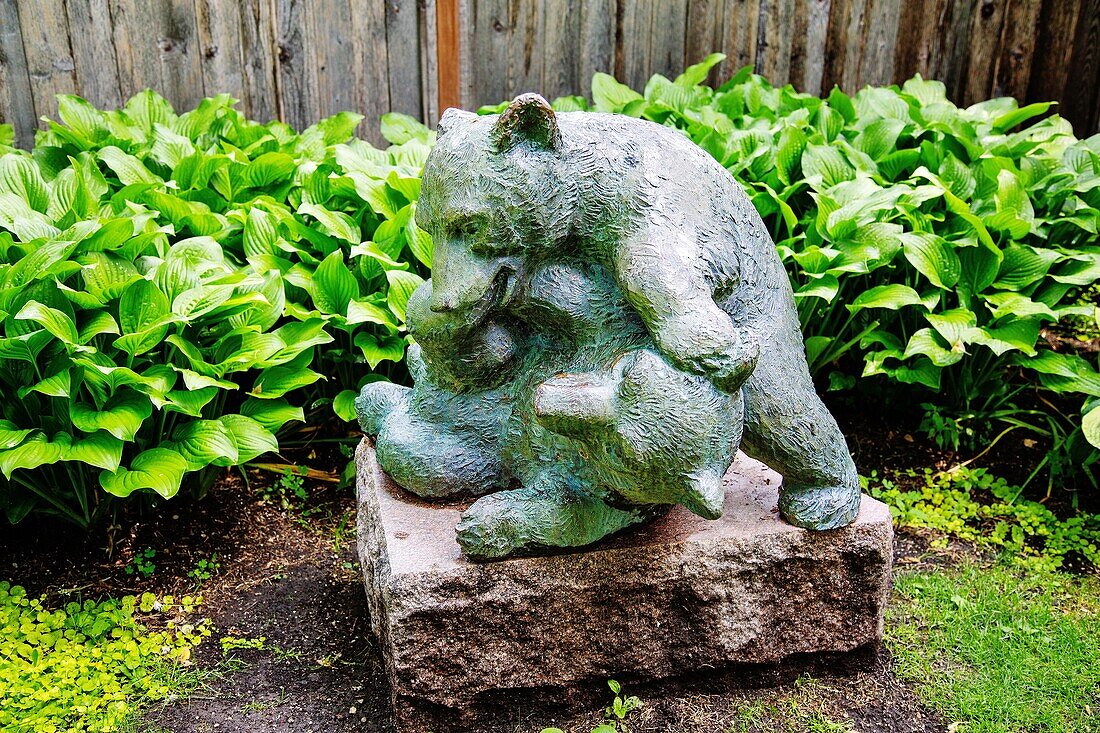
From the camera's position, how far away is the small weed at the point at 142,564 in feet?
9.70

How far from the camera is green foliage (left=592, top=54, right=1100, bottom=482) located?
139 inches

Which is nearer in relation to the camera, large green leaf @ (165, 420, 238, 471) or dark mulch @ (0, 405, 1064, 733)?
dark mulch @ (0, 405, 1064, 733)

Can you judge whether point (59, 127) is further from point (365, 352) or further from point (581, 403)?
point (581, 403)

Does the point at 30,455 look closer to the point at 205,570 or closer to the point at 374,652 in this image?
the point at 205,570

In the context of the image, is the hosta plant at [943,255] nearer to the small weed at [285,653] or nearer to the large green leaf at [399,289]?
the large green leaf at [399,289]

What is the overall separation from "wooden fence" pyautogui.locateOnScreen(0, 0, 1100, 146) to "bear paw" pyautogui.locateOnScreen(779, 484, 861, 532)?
11.5ft

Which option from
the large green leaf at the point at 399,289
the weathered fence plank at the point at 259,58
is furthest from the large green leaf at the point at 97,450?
the weathered fence plank at the point at 259,58

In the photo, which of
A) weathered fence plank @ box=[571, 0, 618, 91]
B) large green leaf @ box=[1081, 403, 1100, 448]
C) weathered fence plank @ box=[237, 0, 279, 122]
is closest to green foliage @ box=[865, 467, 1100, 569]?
large green leaf @ box=[1081, 403, 1100, 448]

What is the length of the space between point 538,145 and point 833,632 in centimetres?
150

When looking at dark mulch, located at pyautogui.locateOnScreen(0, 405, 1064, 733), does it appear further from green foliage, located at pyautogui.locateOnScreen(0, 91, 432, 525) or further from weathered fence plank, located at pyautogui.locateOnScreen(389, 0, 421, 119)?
weathered fence plank, located at pyautogui.locateOnScreen(389, 0, 421, 119)

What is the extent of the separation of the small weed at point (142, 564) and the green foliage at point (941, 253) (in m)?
2.39

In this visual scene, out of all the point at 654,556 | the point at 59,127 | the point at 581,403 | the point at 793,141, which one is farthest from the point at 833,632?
the point at 59,127

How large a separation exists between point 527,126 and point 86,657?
1.93 meters

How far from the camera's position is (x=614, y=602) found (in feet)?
7.58
